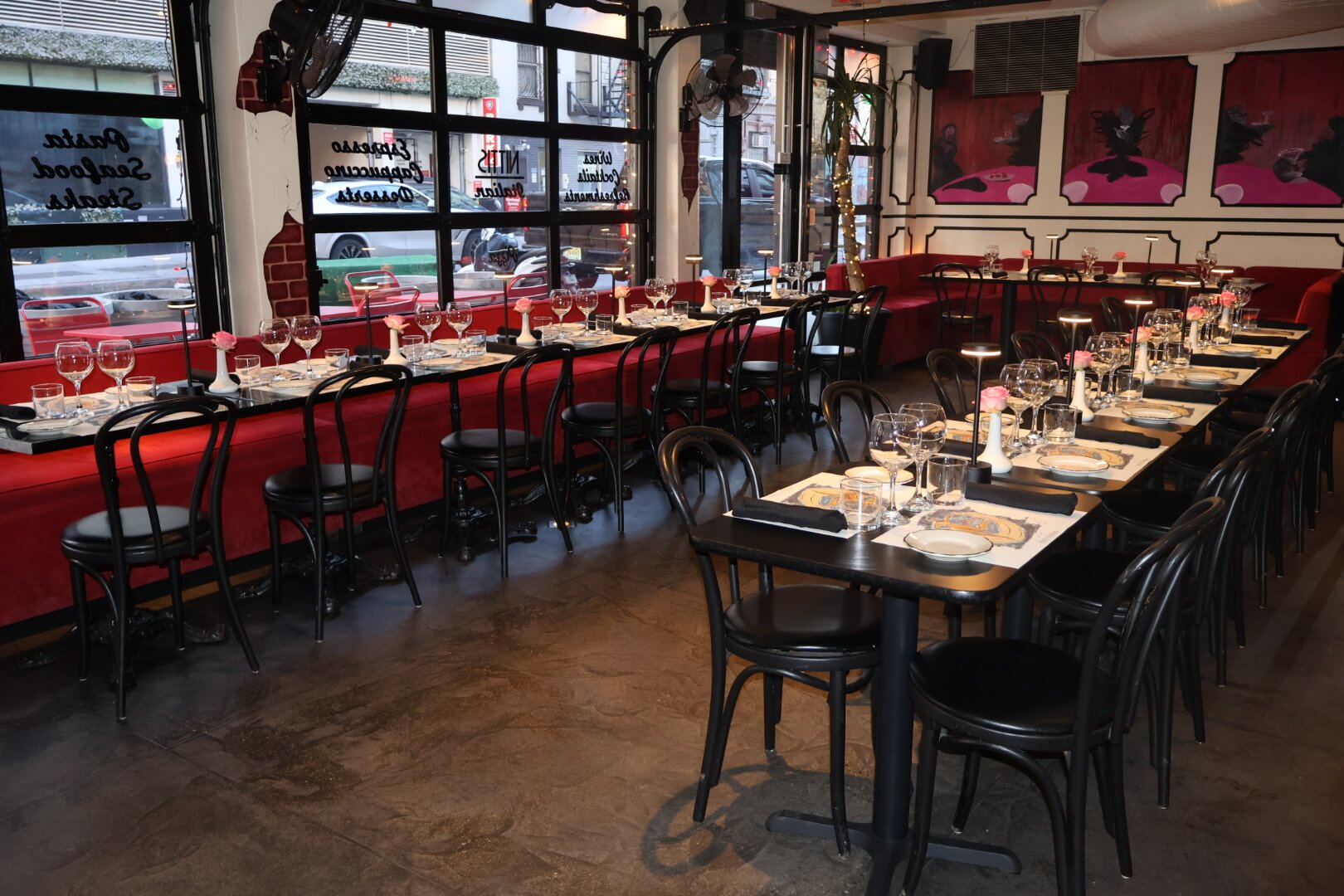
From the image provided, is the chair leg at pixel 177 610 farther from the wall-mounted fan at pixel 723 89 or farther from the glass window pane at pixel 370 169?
the wall-mounted fan at pixel 723 89

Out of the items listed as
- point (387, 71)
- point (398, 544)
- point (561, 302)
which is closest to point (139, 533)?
point (398, 544)

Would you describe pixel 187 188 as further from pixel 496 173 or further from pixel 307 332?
pixel 496 173

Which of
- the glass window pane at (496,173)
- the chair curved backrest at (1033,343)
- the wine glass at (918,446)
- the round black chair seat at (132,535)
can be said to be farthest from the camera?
the glass window pane at (496,173)

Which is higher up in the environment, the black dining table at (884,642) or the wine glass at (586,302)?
the wine glass at (586,302)

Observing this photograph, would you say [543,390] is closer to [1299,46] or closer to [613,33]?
[613,33]

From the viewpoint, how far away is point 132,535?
3.34 meters

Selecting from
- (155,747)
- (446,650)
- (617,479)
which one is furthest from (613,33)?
(155,747)

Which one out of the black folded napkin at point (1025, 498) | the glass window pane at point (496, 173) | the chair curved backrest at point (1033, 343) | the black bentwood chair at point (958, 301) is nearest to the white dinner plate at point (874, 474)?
the black folded napkin at point (1025, 498)

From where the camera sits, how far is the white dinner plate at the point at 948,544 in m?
2.31

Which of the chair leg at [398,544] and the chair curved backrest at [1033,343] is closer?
the chair leg at [398,544]

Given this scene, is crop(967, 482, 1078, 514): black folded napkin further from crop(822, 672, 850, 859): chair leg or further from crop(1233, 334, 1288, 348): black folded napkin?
crop(1233, 334, 1288, 348): black folded napkin

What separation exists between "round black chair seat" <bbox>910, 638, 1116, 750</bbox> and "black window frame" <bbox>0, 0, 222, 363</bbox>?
4.22 metres

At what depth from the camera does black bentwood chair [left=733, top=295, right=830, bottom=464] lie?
20.5 ft

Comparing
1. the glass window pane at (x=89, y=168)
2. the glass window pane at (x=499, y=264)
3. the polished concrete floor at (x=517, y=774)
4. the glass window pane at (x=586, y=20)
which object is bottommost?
the polished concrete floor at (x=517, y=774)
